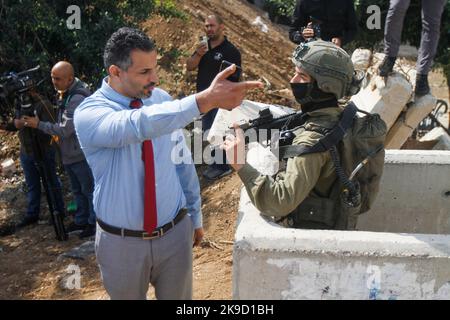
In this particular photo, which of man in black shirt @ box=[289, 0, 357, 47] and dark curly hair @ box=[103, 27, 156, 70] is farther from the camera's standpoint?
man in black shirt @ box=[289, 0, 357, 47]

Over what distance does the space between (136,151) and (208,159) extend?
13.0 feet

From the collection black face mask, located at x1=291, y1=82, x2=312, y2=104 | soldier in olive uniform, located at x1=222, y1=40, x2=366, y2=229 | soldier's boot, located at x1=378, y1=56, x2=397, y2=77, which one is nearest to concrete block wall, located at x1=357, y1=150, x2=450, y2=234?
soldier in olive uniform, located at x1=222, y1=40, x2=366, y2=229

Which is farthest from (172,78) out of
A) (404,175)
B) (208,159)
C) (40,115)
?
(404,175)

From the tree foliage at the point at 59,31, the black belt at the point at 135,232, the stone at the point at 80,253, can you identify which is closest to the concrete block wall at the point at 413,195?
the black belt at the point at 135,232

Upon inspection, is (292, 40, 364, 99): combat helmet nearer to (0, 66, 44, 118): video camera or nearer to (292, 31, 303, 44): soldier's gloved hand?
(292, 31, 303, 44): soldier's gloved hand

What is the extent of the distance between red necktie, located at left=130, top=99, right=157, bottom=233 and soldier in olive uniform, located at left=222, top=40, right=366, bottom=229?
1.24 feet

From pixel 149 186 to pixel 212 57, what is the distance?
3.92 meters

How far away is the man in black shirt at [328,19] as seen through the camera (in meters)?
5.79

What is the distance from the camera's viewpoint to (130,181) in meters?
2.64

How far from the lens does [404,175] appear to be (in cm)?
376

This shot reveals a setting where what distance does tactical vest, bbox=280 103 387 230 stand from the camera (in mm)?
2752

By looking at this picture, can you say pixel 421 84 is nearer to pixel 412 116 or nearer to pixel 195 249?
pixel 412 116

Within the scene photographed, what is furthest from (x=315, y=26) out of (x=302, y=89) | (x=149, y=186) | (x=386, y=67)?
(x=149, y=186)
